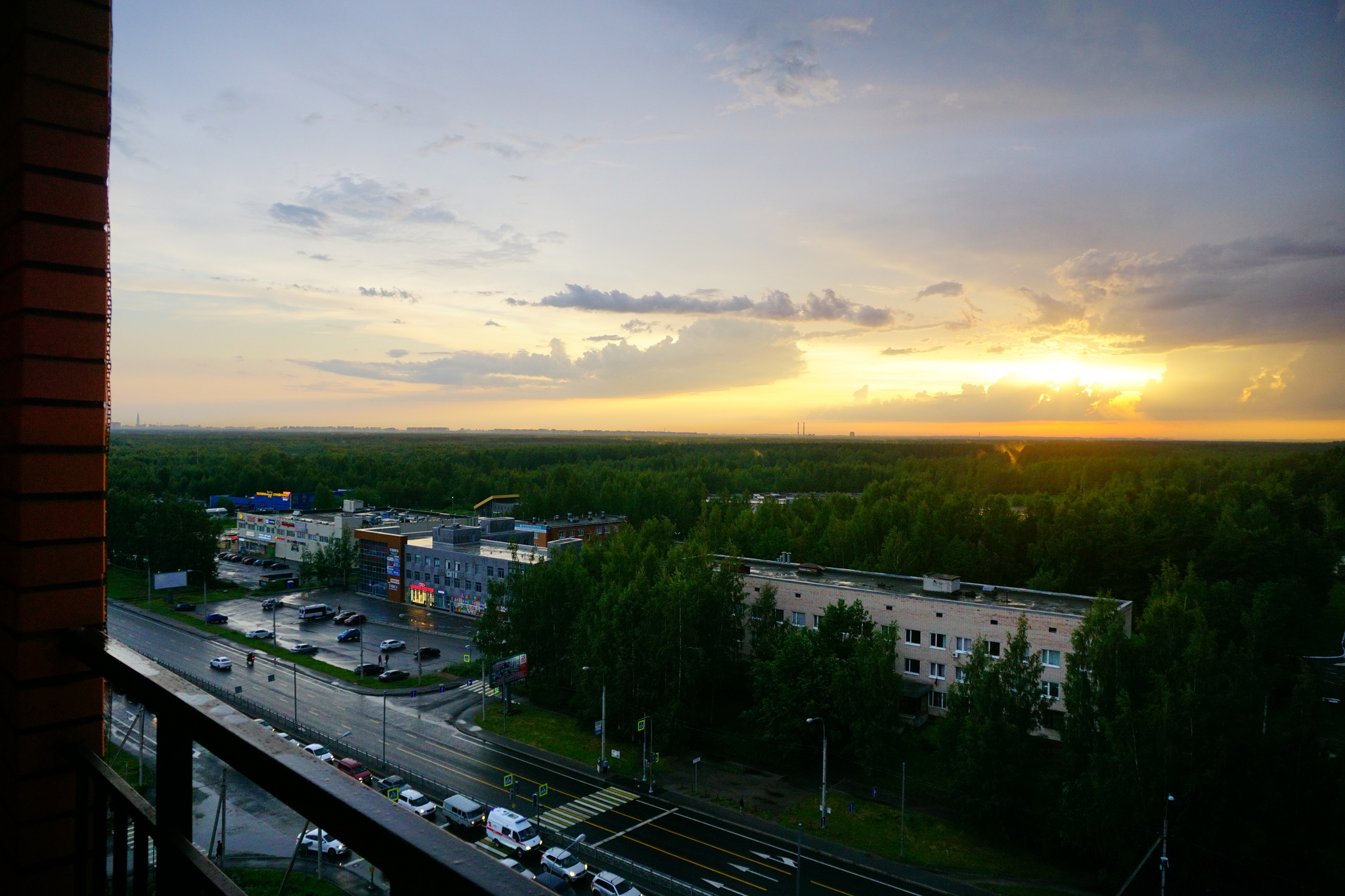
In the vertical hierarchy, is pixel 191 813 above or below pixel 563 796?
above

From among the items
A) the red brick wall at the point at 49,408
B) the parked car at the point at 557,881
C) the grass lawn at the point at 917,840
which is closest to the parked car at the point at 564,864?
the parked car at the point at 557,881

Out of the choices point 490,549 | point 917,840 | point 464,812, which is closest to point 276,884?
point 464,812

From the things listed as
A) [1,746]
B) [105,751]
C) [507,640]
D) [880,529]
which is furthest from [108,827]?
[880,529]

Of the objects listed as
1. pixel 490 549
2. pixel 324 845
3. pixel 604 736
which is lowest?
pixel 604 736

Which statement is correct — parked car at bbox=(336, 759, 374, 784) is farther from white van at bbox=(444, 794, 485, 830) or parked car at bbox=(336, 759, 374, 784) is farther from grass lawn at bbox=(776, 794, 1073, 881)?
grass lawn at bbox=(776, 794, 1073, 881)

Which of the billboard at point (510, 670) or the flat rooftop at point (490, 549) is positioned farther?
the flat rooftop at point (490, 549)

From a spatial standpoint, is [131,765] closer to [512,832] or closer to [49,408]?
[49,408]

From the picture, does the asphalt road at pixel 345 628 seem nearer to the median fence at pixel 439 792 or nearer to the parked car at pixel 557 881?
the median fence at pixel 439 792

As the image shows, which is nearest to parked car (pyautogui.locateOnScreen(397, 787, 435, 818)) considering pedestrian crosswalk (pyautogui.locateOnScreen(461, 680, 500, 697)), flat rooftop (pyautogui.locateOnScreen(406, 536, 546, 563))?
pedestrian crosswalk (pyautogui.locateOnScreen(461, 680, 500, 697))
